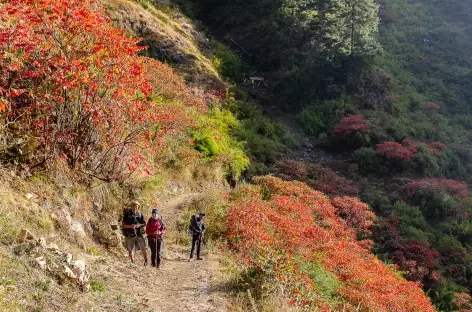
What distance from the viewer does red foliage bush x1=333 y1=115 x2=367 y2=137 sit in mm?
23688

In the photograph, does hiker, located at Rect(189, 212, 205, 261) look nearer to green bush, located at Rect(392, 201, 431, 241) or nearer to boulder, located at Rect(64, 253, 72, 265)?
boulder, located at Rect(64, 253, 72, 265)

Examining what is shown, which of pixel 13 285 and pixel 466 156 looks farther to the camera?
pixel 466 156

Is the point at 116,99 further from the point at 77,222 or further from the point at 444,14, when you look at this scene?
the point at 444,14

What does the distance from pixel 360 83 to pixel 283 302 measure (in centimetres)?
2239

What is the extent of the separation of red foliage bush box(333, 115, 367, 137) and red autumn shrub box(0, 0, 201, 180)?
16224 millimetres

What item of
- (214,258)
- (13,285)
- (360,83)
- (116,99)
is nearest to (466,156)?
(360,83)

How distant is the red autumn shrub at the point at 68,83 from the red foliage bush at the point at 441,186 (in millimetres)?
14904

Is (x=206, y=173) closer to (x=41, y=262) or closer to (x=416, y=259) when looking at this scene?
(x=416, y=259)

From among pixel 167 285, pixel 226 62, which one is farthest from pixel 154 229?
pixel 226 62

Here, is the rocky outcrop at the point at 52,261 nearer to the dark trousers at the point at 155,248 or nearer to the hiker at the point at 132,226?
the hiker at the point at 132,226

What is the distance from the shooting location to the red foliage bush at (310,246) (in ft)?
31.3

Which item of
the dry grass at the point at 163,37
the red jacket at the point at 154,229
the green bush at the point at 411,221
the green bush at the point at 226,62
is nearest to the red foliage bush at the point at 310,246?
the green bush at the point at 411,221

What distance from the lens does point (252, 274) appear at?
8328mm

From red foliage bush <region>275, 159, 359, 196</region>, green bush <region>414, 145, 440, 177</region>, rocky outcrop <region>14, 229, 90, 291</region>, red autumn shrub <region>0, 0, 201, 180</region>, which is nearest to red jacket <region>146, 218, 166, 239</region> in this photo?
red autumn shrub <region>0, 0, 201, 180</region>
